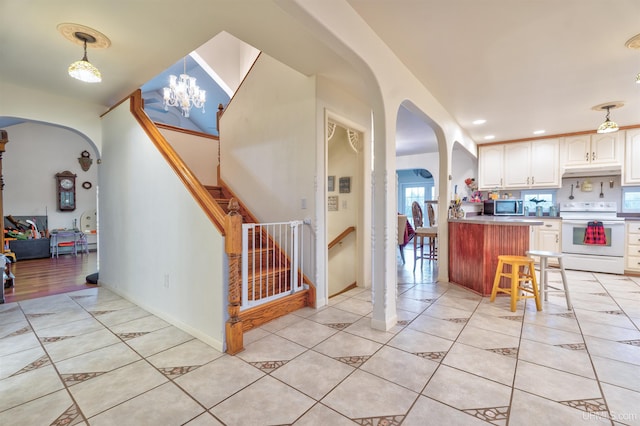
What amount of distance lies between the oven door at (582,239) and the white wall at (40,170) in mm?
11291

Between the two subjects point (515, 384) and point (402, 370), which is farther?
point (402, 370)

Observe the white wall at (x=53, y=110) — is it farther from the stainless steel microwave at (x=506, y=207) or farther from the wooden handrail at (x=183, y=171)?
the stainless steel microwave at (x=506, y=207)

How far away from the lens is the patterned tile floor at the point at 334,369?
5.07 feet

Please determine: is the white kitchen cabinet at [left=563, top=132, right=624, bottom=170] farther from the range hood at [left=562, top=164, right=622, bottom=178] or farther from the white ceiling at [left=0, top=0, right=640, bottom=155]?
the white ceiling at [left=0, top=0, right=640, bottom=155]

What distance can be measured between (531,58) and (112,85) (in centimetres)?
472

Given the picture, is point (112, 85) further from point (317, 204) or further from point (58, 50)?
point (317, 204)

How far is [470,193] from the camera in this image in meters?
6.70

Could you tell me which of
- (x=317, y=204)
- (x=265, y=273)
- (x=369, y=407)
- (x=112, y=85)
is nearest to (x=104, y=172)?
(x=112, y=85)

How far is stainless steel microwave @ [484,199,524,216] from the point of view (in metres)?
5.95

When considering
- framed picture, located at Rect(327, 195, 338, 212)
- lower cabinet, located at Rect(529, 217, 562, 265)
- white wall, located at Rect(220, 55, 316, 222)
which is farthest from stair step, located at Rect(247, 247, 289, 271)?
lower cabinet, located at Rect(529, 217, 562, 265)

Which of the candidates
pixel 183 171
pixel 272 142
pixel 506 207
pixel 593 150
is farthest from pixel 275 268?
pixel 593 150

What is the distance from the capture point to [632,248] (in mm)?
4637

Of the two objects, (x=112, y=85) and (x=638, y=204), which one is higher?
(x=112, y=85)

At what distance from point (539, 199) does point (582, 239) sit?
1229mm
